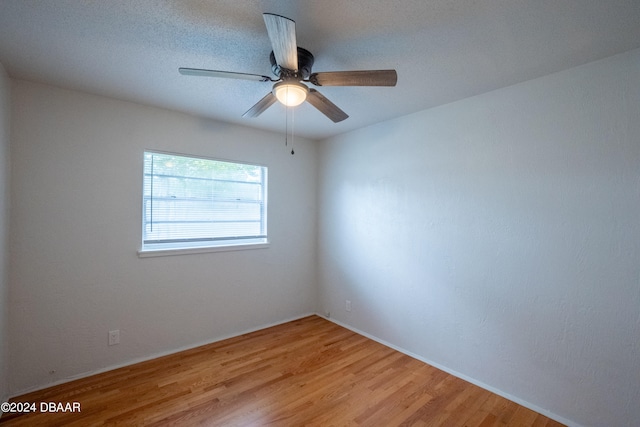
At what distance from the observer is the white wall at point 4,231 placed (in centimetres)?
187

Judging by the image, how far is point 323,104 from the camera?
183cm

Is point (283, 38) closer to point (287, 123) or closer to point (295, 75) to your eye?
point (295, 75)

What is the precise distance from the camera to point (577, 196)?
71.6 inches

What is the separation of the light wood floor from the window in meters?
1.13

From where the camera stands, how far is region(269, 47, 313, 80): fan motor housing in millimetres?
1565

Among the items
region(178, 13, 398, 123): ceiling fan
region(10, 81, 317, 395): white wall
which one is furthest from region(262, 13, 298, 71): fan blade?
region(10, 81, 317, 395): white wall

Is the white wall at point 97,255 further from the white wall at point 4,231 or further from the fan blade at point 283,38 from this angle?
the fan blade at point 283,38

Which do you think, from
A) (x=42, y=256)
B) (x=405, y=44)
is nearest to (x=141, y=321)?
(x=42, y=256)

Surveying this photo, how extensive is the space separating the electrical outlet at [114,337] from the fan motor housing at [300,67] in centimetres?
259

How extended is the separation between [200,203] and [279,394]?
6.56ft

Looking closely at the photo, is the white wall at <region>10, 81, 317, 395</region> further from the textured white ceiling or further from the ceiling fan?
the ceiling fan

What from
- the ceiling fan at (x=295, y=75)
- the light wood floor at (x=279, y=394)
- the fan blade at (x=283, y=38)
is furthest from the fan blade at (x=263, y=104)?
the light wood floor at (x=279, y=394)

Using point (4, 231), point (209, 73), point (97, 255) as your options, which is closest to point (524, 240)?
Result: point (209, 73)

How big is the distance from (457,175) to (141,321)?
323 centimetres
